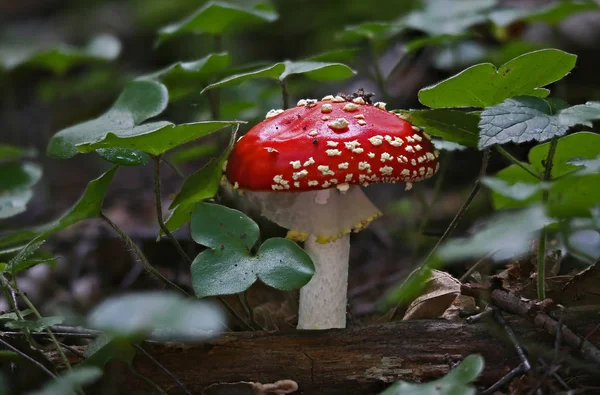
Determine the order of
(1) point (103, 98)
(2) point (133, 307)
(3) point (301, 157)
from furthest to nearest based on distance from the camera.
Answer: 1. (1) point (103, 98)
2. (3) point (301, 157)
3. (2) point (133, 307)

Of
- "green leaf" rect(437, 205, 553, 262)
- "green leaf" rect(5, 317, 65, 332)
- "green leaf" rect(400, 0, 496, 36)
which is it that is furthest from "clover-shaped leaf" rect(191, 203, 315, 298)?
"green leaf" rect(400, 0, 496, 36)

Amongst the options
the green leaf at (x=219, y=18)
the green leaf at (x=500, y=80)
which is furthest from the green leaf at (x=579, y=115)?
the green leaf at (x=219, y=18)

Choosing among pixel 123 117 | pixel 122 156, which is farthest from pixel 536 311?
pixel 123 117

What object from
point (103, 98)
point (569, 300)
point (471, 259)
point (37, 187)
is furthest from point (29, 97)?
point (569, 300)

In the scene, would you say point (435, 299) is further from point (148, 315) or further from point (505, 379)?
point (148, 315)

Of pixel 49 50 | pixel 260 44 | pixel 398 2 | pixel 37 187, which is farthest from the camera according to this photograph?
pixel 260 44

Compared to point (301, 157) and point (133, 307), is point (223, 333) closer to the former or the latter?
point (301, 157)
